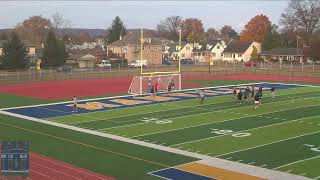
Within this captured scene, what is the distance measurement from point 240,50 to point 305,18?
1837cm

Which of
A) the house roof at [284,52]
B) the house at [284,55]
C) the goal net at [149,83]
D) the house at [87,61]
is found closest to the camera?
the goal net at [149,83]

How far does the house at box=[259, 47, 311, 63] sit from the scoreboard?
80050 mm


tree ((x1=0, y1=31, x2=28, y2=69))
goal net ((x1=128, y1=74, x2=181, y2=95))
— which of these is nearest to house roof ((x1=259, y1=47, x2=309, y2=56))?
tree ((x1=0, y1=31, x2=28, y2=69))

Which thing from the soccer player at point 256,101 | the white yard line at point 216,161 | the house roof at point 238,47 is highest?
the house roof at point 238,47

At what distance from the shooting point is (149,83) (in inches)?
1553

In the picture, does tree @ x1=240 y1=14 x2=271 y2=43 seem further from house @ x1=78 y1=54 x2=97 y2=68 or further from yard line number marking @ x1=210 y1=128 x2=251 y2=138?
yard line number marking @ x1=210 y1=128 x2=251 y2=138

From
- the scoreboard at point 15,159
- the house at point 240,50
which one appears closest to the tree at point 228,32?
the house at point 240,50

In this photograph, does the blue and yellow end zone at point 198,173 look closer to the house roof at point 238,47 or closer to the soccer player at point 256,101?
the soccer player at point 256,101

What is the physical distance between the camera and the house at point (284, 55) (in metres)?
91.5

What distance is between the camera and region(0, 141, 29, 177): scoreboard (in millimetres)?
13703

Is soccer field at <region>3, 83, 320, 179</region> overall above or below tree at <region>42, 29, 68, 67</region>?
below

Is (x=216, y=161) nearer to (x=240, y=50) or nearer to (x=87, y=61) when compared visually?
(x=87, y=61)

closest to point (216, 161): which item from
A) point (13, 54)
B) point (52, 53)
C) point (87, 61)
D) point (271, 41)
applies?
point (13, 54)

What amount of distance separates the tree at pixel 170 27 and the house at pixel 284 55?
199 ft
